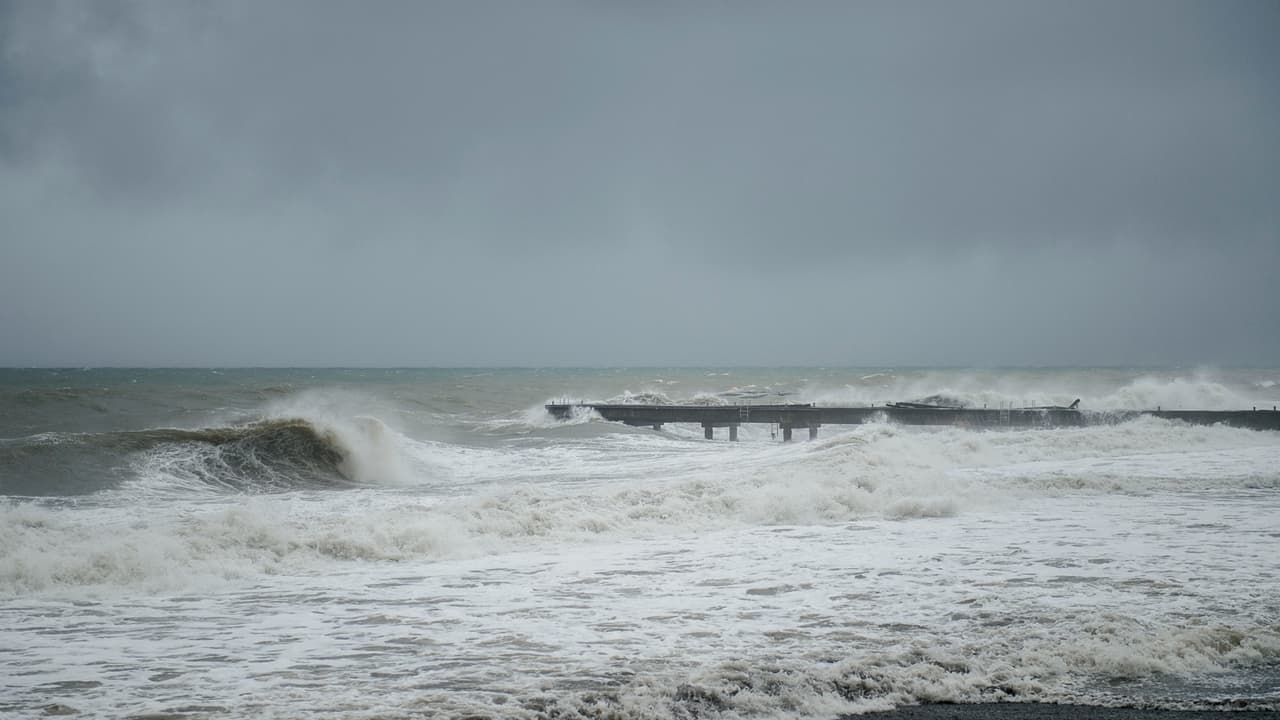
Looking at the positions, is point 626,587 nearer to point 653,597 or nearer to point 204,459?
point 653,597

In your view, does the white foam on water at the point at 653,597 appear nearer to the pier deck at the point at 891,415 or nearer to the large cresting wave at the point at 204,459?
the large cresting wave at the point at 204,459

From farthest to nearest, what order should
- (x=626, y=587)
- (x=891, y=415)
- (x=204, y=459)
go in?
(x=891, y=415) < (x=204, y=459) < (x=626, y=587)

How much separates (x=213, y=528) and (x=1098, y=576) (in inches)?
405

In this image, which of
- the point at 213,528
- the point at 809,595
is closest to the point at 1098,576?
the point at 809,595

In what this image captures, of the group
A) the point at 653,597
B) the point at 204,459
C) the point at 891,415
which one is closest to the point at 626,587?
the point at 653,597

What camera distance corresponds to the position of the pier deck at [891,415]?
29156 mm

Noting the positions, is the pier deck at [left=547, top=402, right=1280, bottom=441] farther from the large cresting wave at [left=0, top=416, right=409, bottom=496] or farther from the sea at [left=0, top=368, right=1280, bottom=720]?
the large cresting wave at [left=0, top=416, right=409, bottom=496]

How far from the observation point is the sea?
19.1ft

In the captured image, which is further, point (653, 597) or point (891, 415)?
point (891, 415)

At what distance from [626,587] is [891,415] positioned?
26.2 metres

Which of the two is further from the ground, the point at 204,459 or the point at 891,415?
→ the point at 891,415

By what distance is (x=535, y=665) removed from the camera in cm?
630

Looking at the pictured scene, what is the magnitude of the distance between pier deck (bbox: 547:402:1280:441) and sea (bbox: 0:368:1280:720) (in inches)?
441

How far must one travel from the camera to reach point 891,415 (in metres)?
33.1
